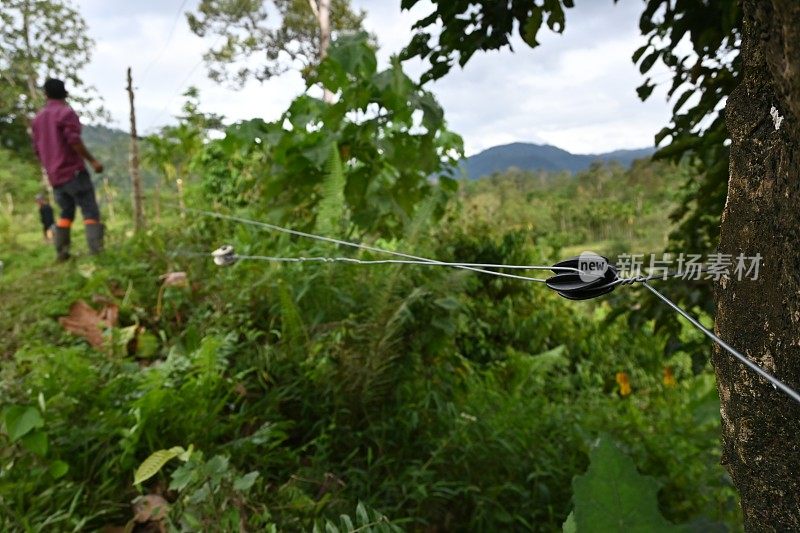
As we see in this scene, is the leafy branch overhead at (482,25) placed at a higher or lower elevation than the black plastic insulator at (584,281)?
higher

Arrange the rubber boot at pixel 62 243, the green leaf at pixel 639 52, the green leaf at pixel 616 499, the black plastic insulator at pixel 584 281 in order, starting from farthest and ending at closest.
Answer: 1. the rubber boot at pixel 62 243
2. the green leaf at pixel 639 52
3. the green leaf at pixel 616 499
4. the black plastic insulator at pixel 584 281

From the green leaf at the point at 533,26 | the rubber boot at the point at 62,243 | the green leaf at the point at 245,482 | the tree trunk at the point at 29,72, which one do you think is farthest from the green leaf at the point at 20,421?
the tree trunk at the point at 29,72

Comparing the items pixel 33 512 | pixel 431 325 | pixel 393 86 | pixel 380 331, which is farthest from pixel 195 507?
pixel 393 86

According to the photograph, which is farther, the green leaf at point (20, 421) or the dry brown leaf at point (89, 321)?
the dry brown leaf at point (89, 321)

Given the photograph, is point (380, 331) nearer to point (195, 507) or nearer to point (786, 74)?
point (195, 507)

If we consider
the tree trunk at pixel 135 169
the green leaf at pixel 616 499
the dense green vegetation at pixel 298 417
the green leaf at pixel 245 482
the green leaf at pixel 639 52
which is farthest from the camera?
the tree trunk at pixel 135 169

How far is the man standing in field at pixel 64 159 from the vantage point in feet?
14.6

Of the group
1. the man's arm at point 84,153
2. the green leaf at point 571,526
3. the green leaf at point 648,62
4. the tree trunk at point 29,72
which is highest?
the tree trunk at point 29,72

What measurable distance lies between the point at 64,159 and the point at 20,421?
13.2 feet

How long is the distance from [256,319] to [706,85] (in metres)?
2.05

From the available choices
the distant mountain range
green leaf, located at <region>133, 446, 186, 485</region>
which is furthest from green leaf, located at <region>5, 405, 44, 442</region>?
the distant mountain range

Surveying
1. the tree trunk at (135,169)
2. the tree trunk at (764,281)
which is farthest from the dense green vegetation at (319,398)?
the tree trunk at (135,169)

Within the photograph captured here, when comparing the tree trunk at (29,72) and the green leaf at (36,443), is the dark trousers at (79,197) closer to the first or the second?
the green leaf at (36,443)

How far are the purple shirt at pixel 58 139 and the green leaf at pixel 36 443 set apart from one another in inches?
156
